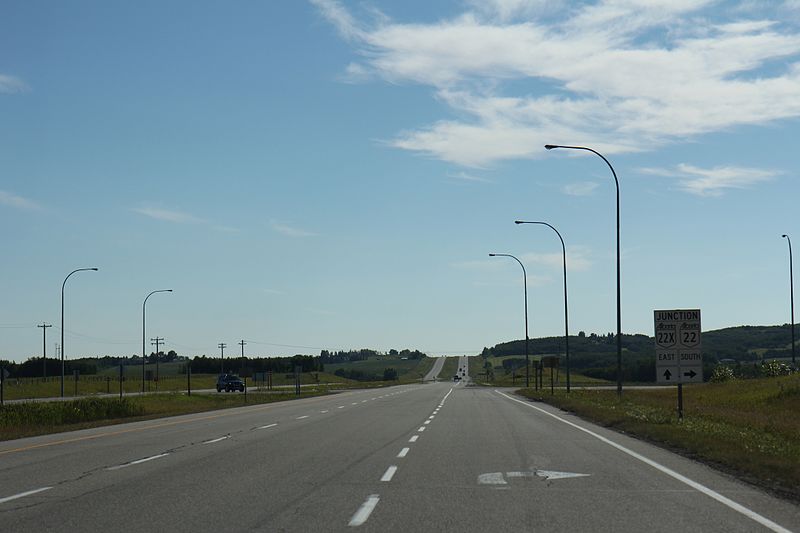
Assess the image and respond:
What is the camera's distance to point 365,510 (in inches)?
432

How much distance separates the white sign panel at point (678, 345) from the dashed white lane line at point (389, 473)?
1367 centimetres

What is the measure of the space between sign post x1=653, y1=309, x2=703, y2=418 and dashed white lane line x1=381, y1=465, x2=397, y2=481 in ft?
44.9

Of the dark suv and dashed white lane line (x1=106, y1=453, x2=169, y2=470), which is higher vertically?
dashed white lane line (x1=106, y1=453, x2=169, y2=470)

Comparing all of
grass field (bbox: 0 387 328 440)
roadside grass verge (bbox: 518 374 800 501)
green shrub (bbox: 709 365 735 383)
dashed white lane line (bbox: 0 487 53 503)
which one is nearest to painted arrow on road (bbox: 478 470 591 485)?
roadside grass verge (bbox: 518 374 800 501)

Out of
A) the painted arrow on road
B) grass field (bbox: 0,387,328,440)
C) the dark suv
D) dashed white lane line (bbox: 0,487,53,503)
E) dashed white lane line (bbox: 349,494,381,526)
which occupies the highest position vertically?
dashed white lane line (bbox: 349,494,381,526)

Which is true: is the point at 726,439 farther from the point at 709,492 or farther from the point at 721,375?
the point at 721,375

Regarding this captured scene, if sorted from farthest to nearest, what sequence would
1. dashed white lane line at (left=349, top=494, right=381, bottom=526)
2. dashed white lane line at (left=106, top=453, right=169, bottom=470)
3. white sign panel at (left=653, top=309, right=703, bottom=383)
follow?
white sign panel at (left=653, top=309, right=703, bottom=383), dashed white lane line at (left=106, top=453, right=169, bottom=470), dashed white lane line at (left=349, top=494, right=381, bottom=526)

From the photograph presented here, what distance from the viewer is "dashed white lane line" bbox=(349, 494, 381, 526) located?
10.1 meters

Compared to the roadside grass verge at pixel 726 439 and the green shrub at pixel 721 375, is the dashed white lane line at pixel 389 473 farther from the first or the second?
the green shrub at pixel 721 375

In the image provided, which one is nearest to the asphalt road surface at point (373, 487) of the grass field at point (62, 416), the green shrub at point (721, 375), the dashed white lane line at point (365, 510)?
the dashed white lane line at point (365, 510)

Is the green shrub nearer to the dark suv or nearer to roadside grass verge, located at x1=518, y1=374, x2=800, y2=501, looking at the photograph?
the dark suv

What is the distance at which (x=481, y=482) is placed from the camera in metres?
13.7

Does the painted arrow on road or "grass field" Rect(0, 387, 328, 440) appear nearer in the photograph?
the painted arrow on road

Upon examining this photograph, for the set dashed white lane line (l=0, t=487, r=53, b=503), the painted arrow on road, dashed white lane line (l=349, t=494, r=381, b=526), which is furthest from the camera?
the painted arrow on road
